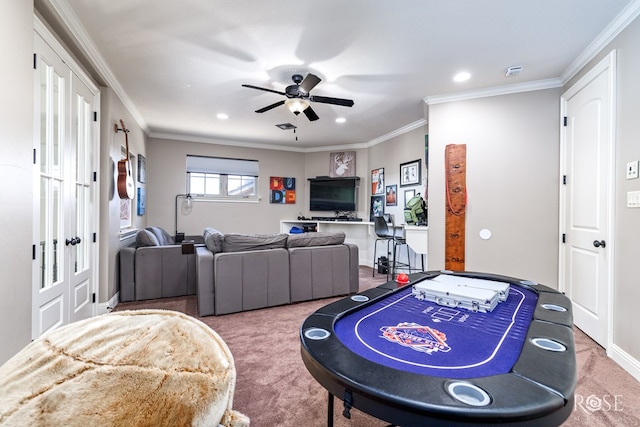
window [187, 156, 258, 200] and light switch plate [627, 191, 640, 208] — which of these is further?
window [187, 156, 258, 200]

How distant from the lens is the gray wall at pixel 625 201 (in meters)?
2.12

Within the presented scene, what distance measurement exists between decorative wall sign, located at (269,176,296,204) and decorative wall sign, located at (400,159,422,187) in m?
2.51

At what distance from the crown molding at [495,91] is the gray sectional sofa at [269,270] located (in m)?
2.09

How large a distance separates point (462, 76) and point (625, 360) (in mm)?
2815

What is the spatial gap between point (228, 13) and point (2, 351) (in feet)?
8.08

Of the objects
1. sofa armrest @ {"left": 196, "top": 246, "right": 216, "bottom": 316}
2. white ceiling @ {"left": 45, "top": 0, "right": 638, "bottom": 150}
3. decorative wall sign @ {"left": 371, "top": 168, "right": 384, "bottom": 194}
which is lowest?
sofa armrest @ {"left": 196, "top": 246, "right": 216, "bottom": 316}

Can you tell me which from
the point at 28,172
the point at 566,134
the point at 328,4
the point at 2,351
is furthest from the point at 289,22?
the point at 566,134

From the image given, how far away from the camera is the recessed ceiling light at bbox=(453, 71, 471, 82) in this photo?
10.2ft

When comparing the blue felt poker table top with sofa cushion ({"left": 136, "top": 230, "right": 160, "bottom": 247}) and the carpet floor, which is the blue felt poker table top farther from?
sofa cushion ({"left": 136, "top": 230, "right": 160, "bottom": 247})

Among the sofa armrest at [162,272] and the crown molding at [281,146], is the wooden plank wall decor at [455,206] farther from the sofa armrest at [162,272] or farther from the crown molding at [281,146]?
the sofa armrest at [162,272]

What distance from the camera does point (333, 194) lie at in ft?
21.0

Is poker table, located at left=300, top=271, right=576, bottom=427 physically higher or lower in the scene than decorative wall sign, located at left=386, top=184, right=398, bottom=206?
lower

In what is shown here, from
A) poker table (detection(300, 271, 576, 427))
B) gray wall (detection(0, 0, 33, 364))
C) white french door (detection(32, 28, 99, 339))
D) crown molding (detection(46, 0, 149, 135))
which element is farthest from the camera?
crown molding (detection(46, 0, 149, 135))

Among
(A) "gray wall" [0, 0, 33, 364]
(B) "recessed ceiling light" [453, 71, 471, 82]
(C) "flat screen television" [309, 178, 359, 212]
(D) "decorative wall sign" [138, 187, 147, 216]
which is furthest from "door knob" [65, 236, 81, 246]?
(C) "flat screen television" [309, 178, 359, 212]
